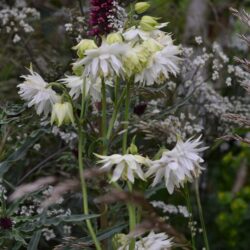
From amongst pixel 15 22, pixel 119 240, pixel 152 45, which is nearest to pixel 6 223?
pixel 119 240

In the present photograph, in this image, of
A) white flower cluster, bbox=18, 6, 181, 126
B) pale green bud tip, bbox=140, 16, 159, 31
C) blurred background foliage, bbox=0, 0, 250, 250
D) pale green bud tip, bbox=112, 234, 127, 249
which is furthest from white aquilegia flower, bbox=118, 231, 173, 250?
blurred background foliage, bbox=0, 0, 250, 250

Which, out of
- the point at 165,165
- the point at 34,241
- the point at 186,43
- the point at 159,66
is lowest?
the point at 186,43

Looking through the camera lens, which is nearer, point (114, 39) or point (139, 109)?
point (114, 39)

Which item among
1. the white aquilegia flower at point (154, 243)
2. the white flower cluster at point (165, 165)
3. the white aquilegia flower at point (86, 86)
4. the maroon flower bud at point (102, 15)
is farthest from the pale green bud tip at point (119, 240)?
the maroon flower bud at point (102, 15)

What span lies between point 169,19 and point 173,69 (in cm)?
118

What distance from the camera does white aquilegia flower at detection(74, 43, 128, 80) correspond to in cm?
114

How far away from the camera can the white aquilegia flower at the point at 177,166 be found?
115 centimetres

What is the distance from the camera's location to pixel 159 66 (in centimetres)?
119

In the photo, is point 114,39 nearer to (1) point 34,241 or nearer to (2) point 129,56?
(2) point 129,56

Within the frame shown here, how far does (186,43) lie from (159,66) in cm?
115

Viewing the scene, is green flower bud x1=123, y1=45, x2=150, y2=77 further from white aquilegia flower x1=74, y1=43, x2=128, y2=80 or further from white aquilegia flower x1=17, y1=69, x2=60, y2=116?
white aquilegia flower x1=17, y1=69, x2=60, y2=116

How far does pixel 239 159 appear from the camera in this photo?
2590 millimetres

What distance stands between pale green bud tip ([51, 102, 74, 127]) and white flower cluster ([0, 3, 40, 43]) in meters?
0.85

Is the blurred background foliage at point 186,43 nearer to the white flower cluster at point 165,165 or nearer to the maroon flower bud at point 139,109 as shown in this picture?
the maroon flower bud at point 139,109
